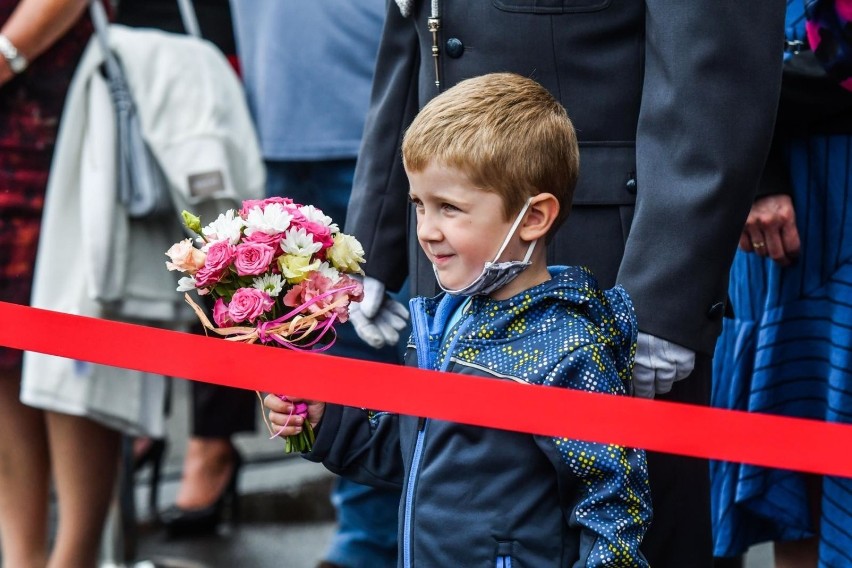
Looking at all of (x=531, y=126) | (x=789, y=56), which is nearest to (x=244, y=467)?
(x=789, y=56)

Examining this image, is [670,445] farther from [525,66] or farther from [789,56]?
[789,56]

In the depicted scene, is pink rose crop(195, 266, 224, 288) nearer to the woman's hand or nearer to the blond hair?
the blond hair

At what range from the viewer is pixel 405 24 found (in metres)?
2.82

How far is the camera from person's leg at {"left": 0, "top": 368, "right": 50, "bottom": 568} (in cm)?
375

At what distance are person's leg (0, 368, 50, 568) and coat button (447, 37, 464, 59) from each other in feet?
5.84

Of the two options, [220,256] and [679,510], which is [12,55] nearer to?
[220,256]

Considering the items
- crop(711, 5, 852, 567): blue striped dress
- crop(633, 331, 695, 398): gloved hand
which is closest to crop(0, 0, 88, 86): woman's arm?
crop(711, 5, 852, 567): blue striped dress

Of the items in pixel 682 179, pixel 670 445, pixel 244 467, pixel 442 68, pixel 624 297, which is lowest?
pixel 244 467

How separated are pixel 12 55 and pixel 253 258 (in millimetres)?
1704

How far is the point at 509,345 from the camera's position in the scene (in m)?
2.14

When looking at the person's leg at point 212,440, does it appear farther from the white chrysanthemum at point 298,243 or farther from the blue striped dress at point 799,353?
the white chrysanthemum at point 298,243

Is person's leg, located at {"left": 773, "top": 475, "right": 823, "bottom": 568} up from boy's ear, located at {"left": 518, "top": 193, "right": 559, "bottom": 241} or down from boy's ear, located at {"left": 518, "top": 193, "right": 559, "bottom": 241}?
down

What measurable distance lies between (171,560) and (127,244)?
1.22 metres

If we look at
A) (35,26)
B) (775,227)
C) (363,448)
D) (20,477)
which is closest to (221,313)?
(363,448)
